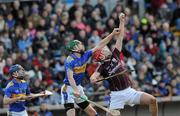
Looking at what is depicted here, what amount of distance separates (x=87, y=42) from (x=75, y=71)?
6.31m

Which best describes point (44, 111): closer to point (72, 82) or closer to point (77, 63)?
point (77, 63)

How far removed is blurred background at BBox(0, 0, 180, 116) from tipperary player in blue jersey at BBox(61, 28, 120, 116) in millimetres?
3233

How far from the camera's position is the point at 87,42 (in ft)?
85.5

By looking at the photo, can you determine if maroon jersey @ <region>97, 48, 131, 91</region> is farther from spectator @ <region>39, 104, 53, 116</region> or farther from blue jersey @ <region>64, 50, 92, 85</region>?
spectator @ <region>39, 104, 53, 116</region>

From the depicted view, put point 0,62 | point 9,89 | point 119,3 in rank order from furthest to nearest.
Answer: point 119,3, point 0,62, point 9,89

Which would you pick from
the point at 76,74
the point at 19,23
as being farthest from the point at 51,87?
the point at 76,74

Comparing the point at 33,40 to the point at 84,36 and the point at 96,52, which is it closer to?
the point at 84,36

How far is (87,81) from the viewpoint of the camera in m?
24.7

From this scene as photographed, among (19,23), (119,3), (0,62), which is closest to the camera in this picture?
(0,62)

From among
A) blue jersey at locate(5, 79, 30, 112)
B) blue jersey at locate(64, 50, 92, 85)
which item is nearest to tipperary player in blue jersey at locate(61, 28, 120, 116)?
blue jersey at locate(64, 50, 92, 85)

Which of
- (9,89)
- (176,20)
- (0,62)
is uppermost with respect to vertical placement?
(176,20)

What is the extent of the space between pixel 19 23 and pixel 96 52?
686cm

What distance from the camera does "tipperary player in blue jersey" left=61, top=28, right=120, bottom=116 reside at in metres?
19.6

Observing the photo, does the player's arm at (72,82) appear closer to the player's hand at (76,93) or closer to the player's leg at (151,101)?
the player's hand at (76,93)
